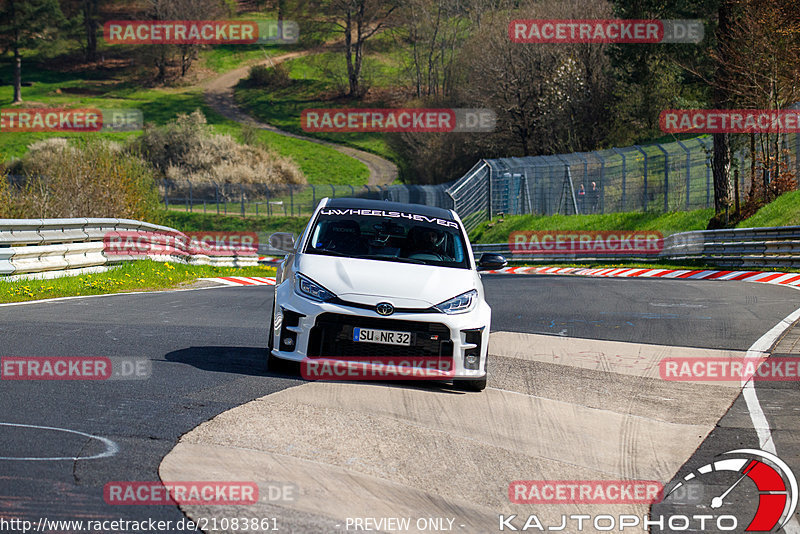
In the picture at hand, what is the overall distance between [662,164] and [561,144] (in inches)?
671

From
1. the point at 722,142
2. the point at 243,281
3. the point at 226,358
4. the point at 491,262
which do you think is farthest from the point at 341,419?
the point at 722,142

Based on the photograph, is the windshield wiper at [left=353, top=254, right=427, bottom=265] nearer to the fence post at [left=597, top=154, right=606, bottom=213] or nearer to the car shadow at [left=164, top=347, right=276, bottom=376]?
the car shadow at [left=164, top=347, right=276, bottom=376]

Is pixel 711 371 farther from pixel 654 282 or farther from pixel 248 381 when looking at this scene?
pixel 654 282

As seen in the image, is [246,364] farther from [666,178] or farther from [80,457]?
[666,178]

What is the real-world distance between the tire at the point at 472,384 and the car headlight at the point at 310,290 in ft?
4.29

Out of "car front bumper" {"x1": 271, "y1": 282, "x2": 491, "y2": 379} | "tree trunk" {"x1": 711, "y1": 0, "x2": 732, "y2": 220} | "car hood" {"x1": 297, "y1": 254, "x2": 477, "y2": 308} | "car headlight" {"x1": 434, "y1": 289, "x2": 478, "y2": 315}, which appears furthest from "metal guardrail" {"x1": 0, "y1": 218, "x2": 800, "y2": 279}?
"car headlight" {"x1": 434, "y1": 289, "x2": 478, "y2": 315}

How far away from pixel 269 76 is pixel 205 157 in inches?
1360

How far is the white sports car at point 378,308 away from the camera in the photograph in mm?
7789

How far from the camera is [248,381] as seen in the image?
7.89m

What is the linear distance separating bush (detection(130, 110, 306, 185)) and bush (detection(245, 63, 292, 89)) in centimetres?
2896

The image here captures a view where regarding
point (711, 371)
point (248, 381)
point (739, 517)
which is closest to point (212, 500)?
point (739, 517)

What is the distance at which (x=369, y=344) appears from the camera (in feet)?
25.5

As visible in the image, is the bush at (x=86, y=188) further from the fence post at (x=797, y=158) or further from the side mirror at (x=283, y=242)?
the fence post at (x=797, y=158)

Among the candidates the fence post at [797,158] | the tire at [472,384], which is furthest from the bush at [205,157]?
the tire at [472,384]
